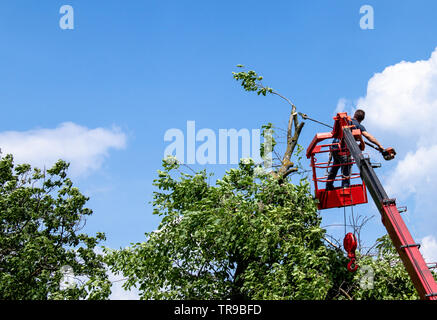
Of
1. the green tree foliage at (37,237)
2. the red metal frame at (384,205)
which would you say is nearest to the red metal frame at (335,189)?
the red metal frame at (384,205)

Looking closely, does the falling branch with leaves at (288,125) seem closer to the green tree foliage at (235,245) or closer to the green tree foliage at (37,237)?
the green tree foliage at (235,245)

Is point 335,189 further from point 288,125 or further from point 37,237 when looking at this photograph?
point 37,237

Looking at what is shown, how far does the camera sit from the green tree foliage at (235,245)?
1263 cm

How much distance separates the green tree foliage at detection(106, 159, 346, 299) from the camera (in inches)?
497

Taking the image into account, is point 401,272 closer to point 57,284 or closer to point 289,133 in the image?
point 289,133

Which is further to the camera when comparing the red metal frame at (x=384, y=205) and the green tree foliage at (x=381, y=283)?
the green tree foliage at (x=381, y=283)

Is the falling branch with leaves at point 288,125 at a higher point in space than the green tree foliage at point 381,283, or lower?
higher

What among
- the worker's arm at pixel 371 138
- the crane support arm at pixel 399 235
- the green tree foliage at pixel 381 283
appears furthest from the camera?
the green tree foliage at pixel 381 283

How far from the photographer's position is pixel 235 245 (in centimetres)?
1362

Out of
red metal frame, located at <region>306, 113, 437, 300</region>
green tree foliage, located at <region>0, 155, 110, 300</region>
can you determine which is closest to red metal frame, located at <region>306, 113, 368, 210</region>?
red metal frame, located at <region>306, 113, 437, 300</region>

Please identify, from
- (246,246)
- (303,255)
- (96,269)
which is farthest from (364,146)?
(96,269)

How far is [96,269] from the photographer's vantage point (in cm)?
2425

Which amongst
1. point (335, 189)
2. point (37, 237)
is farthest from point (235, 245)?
point (37, 237)
